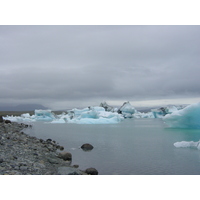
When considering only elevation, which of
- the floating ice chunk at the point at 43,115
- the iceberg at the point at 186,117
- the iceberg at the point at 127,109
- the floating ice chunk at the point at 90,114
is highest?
the iceberg at the point at 127,109

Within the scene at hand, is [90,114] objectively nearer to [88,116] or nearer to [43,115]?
[88,116]

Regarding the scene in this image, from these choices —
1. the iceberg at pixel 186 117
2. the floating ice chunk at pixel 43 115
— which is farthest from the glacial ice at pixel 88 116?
the iceberg at pixel 186 117

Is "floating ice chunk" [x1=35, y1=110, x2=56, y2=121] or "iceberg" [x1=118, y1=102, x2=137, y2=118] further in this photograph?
"iceberg" [x1=118, y1=102, x2=137, y2=118]

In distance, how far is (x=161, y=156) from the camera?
7.68 m

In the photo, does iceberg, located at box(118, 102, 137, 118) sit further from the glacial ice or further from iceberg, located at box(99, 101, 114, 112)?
iceberg, located at box(99, 101, 114, 112)

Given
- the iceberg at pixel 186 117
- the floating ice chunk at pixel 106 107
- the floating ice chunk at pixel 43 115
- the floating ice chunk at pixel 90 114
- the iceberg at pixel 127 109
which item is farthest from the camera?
the floating ice chunk at pixel 106 107

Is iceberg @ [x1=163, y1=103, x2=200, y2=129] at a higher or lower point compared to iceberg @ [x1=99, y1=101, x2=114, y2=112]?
lower

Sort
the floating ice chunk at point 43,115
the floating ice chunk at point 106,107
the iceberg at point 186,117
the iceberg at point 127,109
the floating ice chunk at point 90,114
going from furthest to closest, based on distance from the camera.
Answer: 1. the floating ice chunk at point 106,107
2. the iceberg at point 127,109
3. the floating ice chunk at point 43,115
4. the floating ice chunk at point 90,114
5. the iceberg at point 186,117

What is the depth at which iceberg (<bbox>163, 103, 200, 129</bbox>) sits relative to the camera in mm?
13866

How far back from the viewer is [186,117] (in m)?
15.5

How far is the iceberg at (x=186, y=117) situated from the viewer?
546 inches

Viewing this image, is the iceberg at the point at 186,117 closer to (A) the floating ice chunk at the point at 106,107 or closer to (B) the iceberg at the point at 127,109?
(B) the iceberg at the point at 127,109

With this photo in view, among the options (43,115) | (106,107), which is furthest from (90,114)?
(106,107)

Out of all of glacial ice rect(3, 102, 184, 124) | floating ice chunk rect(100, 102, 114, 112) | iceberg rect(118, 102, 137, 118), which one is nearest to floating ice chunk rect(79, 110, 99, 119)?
glacial ice rect(3, 102, 184, 124)
